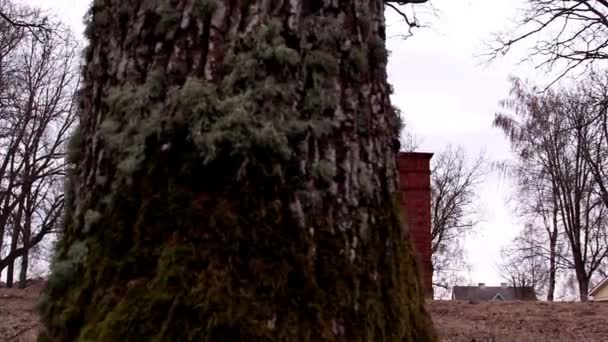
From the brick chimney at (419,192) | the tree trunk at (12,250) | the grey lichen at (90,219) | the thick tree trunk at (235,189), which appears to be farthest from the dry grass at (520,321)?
the tree trunk at (12,250)

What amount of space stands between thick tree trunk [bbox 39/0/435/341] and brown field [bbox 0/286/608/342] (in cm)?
435

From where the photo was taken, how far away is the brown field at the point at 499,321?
6746 mm

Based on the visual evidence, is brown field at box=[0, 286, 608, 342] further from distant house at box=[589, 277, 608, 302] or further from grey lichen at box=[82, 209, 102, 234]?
distant house at box=[589, 277, 608, 302]

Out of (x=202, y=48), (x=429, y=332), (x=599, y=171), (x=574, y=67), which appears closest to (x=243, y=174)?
(x=202, y=48)

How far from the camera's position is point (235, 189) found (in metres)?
1.65

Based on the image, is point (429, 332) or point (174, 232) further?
point (429, 332)

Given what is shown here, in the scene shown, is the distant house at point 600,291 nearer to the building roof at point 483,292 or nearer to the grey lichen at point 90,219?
the building roof at point 483,292

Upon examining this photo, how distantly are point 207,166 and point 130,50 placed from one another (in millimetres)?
431

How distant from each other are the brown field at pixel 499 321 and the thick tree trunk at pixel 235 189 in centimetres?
435

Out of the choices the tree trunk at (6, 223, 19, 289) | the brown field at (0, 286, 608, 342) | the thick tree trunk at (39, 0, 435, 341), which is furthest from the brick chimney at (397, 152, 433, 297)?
the tree trunk at (6, 223, 19, 289)

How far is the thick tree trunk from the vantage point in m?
1.58

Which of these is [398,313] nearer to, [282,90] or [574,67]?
[282,90]

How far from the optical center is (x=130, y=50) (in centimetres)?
182

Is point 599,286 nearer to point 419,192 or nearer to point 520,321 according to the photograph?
point 419,192
